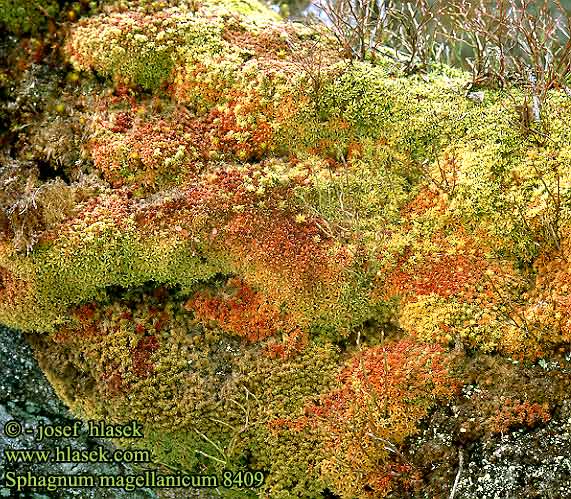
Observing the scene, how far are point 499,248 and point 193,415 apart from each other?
2226 mm

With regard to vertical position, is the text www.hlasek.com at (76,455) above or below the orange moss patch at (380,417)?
below

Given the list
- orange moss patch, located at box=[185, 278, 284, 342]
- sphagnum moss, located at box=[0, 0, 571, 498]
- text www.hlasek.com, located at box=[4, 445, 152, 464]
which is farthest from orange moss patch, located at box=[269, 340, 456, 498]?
text www.hlasek.com, located at box=[4, 445, 152, 464]

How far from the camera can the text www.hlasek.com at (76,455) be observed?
168 inches

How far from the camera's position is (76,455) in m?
4.49

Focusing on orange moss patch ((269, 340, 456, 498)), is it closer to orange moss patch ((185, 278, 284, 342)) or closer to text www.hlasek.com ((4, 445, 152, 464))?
orange moss patch ((185, 278, 284, 342))

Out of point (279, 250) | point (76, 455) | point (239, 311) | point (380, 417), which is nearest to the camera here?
point (380, 417)

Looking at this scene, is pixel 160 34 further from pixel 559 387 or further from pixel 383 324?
pixel 559 387

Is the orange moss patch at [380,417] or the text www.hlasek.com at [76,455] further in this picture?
the text www.hlasek.com at [76,455]

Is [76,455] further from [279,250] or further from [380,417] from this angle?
[380,417]

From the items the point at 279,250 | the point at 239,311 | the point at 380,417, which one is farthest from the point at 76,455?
the point at 380,417

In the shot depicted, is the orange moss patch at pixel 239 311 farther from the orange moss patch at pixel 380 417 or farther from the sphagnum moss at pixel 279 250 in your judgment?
the orange moss patch at pixel 380 417

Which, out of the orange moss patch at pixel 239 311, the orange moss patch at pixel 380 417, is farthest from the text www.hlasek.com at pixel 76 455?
the orange moss patch at pixel 380 417

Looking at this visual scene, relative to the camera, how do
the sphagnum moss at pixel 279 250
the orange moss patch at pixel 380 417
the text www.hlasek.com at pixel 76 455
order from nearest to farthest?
the orange moss patch at pixel 380 417 < the sphagnum moss at pixel 279 250 < the text www.hlasek.com at pixel 76 455

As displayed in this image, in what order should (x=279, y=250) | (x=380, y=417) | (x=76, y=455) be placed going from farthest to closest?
1. (x=76, y=455)
2. (x=279, y=250)
3. (x=380, y=417)
